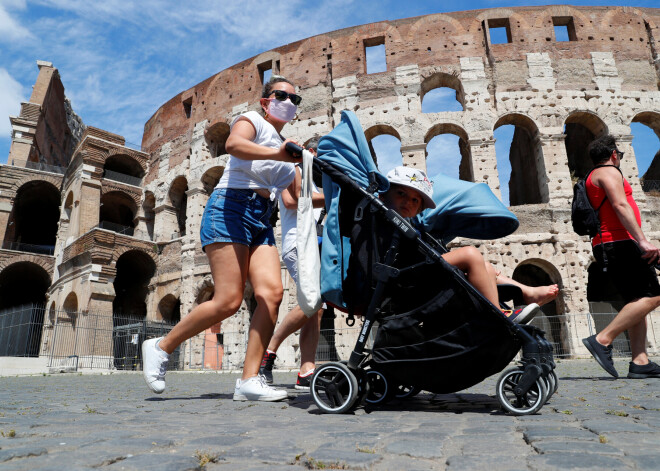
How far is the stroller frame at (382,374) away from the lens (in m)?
2.23

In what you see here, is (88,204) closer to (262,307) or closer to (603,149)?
(262,307)

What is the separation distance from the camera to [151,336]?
14.4 metres

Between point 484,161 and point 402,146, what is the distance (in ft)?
7.47

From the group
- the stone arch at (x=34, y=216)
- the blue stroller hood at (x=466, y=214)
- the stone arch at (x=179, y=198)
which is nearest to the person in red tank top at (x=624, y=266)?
the blue stroller hood at (x=466, y=214)

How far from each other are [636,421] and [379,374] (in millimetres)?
1333

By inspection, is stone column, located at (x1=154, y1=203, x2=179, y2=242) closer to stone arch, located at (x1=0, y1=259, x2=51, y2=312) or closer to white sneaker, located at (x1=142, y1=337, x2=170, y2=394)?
stone arch, located at (x1=0, y1=259, x2=51, y2=312)

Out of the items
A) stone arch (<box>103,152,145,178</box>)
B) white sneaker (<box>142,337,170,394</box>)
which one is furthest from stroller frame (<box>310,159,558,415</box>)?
stone arch (<box>103,152,145,178</box>)

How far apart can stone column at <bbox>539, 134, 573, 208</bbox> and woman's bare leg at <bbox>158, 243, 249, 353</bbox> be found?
1127 centimetres

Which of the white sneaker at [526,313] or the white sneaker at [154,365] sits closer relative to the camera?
the white sneaker at [526,313]

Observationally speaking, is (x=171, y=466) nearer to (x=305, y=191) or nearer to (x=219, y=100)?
(x=305, y=191)

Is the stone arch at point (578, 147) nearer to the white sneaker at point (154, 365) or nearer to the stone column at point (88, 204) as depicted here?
the white sneaker at point (154, 365)

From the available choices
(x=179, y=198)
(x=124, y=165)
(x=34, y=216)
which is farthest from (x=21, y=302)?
(x=179, y=198)

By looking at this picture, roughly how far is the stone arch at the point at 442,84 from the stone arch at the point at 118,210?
12.0 m

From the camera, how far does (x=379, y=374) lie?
287 cm
